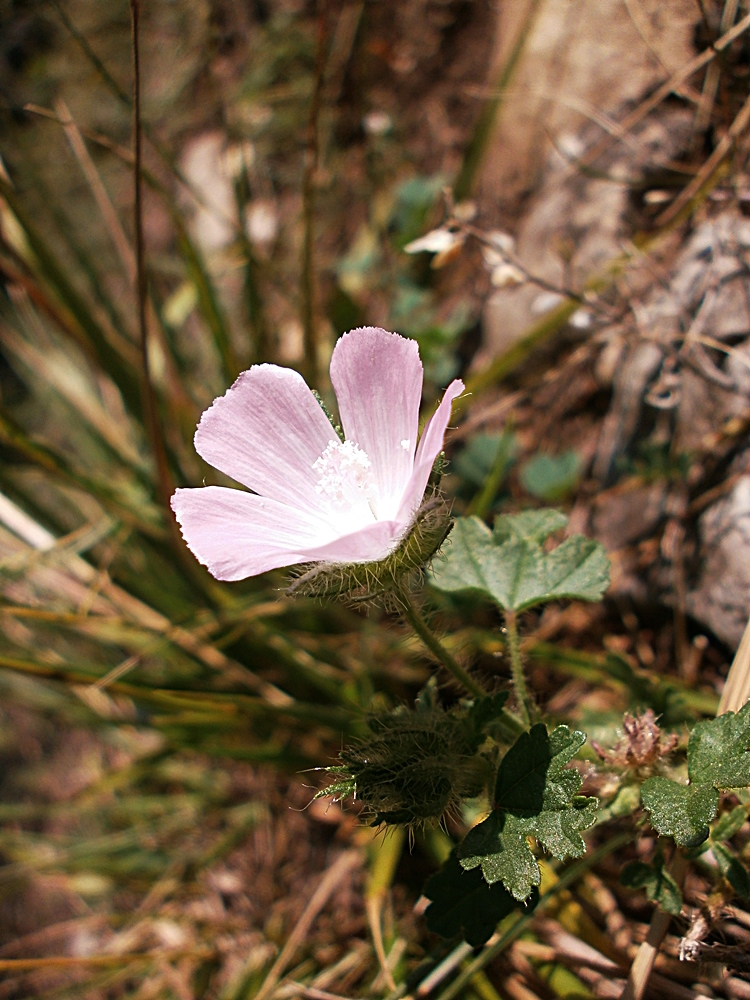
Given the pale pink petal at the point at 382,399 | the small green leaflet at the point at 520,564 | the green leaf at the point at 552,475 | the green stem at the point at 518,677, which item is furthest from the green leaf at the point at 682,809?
the green leaf at the point at 552,475

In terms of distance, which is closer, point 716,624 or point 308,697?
point 716,624

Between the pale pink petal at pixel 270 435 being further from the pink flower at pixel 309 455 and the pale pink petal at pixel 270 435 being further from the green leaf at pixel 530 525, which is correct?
the green leaf at pixel 530 525

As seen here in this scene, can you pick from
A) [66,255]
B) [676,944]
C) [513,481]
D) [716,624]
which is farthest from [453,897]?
[66,255]

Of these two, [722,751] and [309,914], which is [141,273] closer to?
[722,751]

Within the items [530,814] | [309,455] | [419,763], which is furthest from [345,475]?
[530,814]

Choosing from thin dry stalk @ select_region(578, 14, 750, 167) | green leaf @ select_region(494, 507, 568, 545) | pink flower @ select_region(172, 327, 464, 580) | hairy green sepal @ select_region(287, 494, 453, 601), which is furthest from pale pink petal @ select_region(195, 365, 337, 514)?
thin dry stalk @ select_region(578, 14, 750, 167)

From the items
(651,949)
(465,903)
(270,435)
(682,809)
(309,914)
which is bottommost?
(309,914)

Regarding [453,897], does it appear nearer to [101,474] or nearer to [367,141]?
[101,474]
